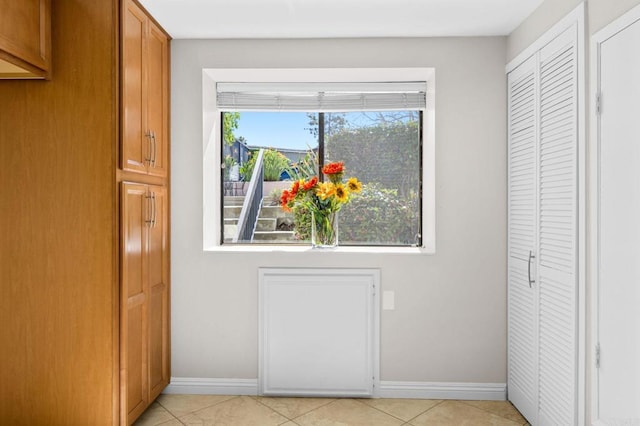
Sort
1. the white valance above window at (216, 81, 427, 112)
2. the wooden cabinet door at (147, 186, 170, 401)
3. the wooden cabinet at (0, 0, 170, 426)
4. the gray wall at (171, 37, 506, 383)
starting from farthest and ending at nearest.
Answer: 1. the white valance above window at (216, 81, 427, 112)
2. the gray wall at (171, 37, 506, 383)
3. the wooden cabinet door at (147, 186, 170, 401)
4. the wooden cabinet at (0, 0, 170, 426)

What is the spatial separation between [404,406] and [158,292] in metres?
1.73

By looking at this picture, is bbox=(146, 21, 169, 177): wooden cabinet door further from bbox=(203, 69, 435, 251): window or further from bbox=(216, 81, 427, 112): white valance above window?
bbox=(216, 81, 427, 112): white valance above window

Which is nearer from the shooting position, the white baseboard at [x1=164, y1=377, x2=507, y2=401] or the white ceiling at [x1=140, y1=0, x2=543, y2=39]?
the white ceiling at [x1=140, y1=0, x2=543, y2=39]

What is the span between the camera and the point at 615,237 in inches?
76.3

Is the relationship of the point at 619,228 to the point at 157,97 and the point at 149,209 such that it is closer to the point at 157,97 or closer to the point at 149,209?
the point at 149,209

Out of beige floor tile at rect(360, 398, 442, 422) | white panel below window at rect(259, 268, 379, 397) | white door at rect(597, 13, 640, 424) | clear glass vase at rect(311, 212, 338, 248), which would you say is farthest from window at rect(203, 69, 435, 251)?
white door at rect(597, 13, 640, 424)

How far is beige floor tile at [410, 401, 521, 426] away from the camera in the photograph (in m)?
2.87

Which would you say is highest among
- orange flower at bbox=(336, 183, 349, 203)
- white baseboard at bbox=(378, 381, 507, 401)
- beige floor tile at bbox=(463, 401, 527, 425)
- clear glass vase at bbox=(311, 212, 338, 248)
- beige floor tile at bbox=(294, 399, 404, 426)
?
orange flower at bbox=(336, 183, 349, 203)

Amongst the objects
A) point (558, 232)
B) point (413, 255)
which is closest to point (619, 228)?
point (558, 232)

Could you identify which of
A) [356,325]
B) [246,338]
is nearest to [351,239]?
[356,325]

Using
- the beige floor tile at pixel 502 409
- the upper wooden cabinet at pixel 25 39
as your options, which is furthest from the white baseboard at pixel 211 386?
the upper wooden cabinet at pixel 25 39

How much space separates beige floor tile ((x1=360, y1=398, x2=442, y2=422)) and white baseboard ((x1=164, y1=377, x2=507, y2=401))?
0.14 feet

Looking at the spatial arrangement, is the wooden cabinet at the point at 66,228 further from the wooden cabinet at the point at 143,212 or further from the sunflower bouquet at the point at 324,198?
the sunflower bouquet at the point at 324,198

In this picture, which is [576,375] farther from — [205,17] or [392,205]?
[205,17]
